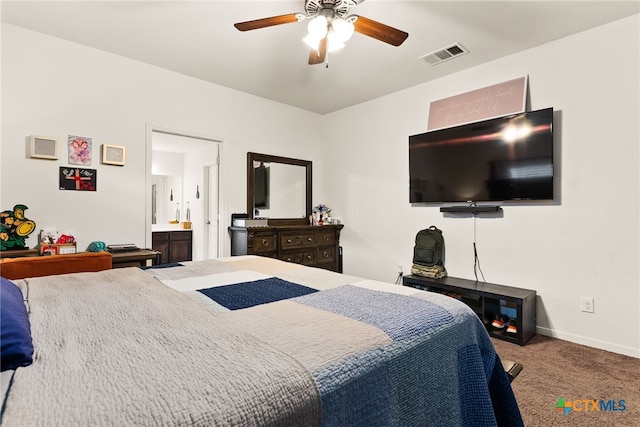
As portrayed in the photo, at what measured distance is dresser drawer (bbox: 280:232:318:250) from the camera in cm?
391

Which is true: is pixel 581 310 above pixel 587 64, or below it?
below

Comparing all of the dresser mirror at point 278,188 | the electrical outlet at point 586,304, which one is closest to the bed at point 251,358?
the electrical outlet at point 586,304

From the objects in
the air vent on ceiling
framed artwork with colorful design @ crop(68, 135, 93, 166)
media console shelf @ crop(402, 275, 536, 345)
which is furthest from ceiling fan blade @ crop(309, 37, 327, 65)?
media console shelf @ crop(402, 275, 536, 345)

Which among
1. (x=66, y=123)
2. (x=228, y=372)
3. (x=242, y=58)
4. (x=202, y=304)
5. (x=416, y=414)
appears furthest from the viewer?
(x=242, y=58)

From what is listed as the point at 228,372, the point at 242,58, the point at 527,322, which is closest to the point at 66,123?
the point at 242,58

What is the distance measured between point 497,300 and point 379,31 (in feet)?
8.14

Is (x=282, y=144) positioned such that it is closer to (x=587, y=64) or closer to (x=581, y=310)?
(x=587, y=64)

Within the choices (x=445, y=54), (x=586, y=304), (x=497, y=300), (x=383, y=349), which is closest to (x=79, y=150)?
(x=383, y=349)

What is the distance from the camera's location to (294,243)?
4008 mm

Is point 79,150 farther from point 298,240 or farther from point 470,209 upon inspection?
point 470,209

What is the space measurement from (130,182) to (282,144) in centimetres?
198

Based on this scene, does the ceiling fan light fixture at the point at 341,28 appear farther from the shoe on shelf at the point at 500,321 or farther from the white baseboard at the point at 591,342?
the white baseboard at the point at 591,342

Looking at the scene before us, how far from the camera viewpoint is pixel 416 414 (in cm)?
92

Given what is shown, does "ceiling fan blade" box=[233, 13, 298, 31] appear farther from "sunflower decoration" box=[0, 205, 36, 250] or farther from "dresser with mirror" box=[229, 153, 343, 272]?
"sunflower decoration" box=[0, 205, 36, 250]
